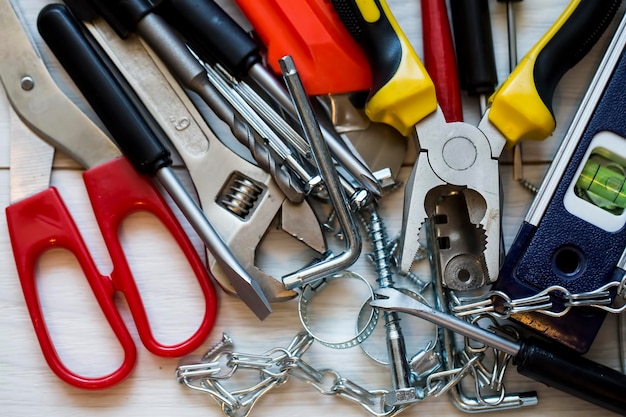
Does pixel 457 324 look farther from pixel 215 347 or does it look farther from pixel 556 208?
pixel 215 347

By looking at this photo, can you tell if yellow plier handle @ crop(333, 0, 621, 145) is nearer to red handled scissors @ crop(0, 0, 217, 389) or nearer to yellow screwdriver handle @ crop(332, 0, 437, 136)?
yellow screwdriver handle @ crop(332, 0, 437, 136)

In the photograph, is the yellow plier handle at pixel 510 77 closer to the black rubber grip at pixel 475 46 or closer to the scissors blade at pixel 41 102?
the black rubber grip at pixel 475 46

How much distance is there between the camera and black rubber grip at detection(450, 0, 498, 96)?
797mm

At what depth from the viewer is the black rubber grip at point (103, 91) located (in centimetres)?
79

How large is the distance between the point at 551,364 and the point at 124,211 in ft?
1.56

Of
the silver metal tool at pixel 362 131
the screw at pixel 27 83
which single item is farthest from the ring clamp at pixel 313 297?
the screw at pixel 27 83

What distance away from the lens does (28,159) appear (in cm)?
83

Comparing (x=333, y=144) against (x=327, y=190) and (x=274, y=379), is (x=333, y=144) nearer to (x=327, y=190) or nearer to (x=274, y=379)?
(x=327, y=190)

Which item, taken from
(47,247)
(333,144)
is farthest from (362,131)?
(47,247)

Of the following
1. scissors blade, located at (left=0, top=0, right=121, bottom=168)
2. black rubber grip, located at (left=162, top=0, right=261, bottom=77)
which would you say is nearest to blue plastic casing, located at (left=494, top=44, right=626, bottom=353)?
black rubber grip, located at (left=162, top=0, right=261, bottom=77)

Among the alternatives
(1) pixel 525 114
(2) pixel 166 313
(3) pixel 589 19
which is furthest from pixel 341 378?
(3) pixel 589 19

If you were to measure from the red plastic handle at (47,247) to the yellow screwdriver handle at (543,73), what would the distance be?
0.45 meters

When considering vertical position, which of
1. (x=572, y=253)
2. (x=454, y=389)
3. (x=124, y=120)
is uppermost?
(x=124, y=120)

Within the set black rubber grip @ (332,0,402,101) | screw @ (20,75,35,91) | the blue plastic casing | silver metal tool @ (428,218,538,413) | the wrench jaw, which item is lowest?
silver metal tool @ (428,218,538,413)
